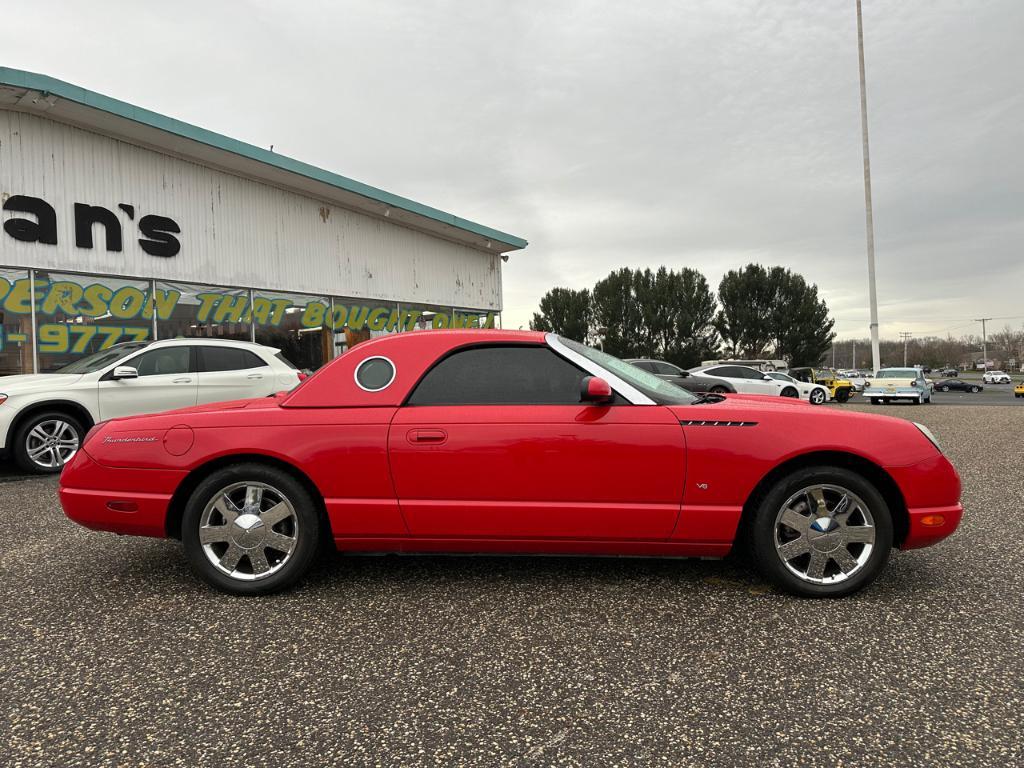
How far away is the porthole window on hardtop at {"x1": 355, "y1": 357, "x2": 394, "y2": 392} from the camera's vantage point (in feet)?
10.7

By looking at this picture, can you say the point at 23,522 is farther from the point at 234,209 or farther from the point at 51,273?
the point at 234,209

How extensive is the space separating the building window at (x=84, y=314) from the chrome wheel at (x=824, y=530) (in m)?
10.5

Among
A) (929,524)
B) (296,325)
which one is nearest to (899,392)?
(296,325)

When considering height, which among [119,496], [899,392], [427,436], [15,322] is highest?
[15,322]

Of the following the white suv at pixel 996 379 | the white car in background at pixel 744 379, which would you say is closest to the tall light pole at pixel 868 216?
the white car in background at pixel 744 379

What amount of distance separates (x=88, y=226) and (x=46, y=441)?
5481 mm

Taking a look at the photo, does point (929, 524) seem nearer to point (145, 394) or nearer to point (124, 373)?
point (124, 373)

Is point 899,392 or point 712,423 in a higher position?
point 712,423

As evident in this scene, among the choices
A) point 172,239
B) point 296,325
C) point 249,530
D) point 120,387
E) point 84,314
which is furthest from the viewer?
point 296,325

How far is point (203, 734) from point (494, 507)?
59.2 inches

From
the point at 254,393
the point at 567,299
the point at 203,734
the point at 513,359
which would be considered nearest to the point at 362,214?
the point at 254,393

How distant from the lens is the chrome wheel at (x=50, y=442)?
6.96 metres

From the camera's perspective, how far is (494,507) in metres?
3.09

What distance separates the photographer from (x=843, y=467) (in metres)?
3.11
